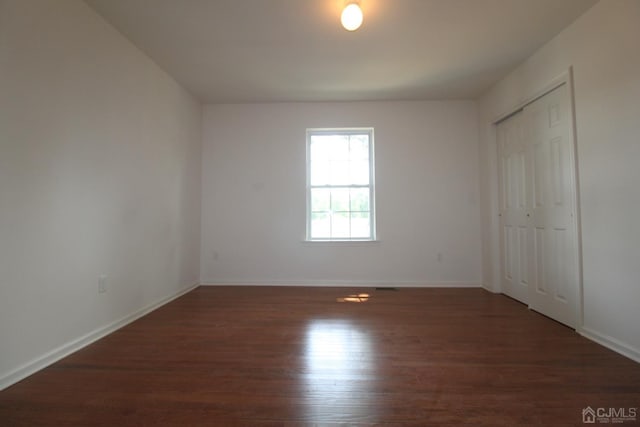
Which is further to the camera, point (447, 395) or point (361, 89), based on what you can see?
point (361, 89)

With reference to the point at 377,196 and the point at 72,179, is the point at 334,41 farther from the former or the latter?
the point at 72,179

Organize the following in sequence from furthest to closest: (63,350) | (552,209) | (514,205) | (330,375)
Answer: (514,205) → (552,209) → (63,350) → (330,375)

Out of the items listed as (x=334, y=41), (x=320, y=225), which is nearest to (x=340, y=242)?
(x=320, y=225)

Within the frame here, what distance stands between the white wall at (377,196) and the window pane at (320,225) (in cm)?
18

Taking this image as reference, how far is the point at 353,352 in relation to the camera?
1973mm

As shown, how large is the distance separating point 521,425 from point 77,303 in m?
2.80

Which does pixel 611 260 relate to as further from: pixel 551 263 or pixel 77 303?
pixel 77 303

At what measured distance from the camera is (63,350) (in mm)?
1908

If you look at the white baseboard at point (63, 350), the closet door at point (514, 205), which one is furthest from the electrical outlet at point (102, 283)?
the closet door at point (514, 205)

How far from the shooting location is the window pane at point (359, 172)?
4.14 m

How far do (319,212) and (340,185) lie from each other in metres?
0.51

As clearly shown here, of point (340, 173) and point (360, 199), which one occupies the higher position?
point (340, 173)

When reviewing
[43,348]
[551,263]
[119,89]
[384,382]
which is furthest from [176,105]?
[551,263]

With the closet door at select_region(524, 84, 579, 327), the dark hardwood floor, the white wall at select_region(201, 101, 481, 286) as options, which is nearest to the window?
the white wall at select_region(201, 101, 481, 286)
